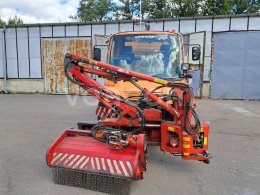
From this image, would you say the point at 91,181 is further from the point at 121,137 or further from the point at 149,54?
the point at 149,54

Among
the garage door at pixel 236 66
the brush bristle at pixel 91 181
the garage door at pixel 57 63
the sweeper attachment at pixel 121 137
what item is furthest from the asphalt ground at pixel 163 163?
the garage door at pixel 57 63

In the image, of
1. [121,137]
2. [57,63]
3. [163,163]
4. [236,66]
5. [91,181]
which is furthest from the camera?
[57,63]

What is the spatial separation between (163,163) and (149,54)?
89.4 inches

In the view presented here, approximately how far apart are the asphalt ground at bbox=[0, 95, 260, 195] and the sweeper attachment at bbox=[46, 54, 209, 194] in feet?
1.07

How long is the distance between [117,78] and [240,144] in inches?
143

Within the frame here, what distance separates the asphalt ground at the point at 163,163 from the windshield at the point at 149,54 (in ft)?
5.60

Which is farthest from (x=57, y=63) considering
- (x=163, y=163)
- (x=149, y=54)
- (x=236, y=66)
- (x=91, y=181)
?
(x=91, y=181)

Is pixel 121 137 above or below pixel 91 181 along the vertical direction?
above

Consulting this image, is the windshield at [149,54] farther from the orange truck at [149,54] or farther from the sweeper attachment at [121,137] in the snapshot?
the sweeper attachment at [121,137]

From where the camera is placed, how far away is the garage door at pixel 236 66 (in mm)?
12266

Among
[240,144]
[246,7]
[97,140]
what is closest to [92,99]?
[240,144]

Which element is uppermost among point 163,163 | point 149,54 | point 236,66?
point 149,54

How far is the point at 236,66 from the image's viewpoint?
12.5m

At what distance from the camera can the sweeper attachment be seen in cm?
342
